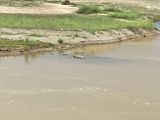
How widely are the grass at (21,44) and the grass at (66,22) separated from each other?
5.43 meters

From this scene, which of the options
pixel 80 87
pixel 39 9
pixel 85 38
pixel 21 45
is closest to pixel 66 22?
pixel 85 38

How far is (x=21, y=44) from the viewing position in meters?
32.3

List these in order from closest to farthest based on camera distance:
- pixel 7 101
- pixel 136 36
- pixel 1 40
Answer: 1. pixel 7 101
2. pixel 1 40
3. pixel 136 36

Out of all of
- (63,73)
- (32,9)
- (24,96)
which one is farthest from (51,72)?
(32,9)

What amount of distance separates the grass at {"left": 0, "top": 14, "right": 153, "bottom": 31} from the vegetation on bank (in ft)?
17.8

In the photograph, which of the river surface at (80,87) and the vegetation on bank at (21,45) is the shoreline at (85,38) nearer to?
the vegetation on bank at (21,45)

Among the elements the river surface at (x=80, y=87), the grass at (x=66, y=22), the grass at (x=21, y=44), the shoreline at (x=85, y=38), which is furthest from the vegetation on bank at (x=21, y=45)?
the grass at (x=66, y=22)

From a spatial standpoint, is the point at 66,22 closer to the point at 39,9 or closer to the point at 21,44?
the point at 39,9

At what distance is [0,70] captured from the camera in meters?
25.4

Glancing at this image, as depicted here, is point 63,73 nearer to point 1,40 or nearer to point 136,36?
point 1,40

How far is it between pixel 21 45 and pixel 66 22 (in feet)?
36.7

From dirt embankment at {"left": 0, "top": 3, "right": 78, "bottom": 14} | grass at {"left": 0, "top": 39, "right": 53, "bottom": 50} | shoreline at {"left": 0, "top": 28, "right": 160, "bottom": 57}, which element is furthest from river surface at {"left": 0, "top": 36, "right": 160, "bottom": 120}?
dirt embankment at {"left": 0, "top": 3, "right": 78, "bottom": 14}

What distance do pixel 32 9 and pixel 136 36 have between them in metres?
13.7

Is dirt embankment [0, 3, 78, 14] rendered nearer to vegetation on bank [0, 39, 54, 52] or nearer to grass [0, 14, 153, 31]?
grass [0, 14, 153, 31]
